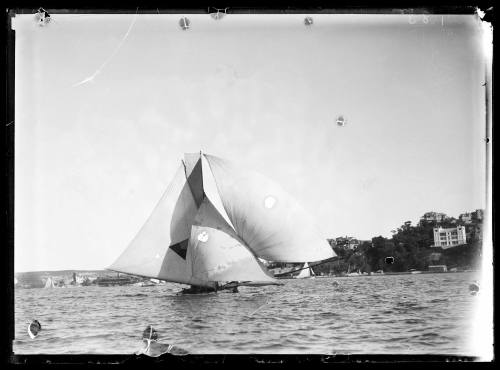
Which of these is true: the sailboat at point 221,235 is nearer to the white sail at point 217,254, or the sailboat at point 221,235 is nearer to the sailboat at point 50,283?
the white sail at point 217,254

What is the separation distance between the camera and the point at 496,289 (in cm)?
741

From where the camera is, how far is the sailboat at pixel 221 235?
28.7ft

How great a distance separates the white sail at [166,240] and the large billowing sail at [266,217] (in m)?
0.59

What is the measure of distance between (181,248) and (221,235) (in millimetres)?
730

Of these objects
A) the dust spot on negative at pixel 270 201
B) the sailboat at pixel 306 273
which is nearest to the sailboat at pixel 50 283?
the dust spot on negative at pixel 270 201

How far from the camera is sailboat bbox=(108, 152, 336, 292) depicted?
8.74 meters

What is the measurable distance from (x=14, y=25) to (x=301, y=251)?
5.58m

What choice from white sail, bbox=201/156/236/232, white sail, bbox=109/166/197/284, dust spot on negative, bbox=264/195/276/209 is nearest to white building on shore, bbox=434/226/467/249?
dust spot on negative, bbox=264/195/276/209

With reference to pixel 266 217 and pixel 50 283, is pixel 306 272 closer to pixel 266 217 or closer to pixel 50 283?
pixel 266 217

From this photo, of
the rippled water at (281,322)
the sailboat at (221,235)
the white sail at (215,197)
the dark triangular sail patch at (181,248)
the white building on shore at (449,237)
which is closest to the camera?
the rippled water at (281,322)

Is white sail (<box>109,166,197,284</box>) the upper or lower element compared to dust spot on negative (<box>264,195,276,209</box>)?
lower

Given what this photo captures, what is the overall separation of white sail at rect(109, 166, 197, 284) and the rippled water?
2.35 ft

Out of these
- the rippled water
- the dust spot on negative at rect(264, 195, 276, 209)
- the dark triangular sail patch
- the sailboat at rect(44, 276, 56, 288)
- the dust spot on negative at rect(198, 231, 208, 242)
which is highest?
the dust spot on negative at rect(264, 195, 276, 209)

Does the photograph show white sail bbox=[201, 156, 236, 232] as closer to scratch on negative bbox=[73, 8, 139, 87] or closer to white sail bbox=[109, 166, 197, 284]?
white sail bbox=[109, 166, 197, 284]
